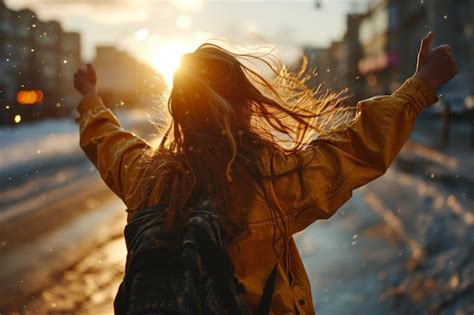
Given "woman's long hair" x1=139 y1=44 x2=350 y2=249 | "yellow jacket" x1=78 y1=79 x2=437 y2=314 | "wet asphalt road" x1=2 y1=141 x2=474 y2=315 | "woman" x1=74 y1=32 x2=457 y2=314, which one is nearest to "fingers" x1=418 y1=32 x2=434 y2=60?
"woman" x1=74 y1=32 x2=457 y2=314

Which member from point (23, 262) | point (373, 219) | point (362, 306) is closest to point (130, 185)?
point (362, 306)

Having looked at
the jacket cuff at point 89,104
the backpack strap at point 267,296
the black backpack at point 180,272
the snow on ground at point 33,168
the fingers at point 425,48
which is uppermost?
the fingers at point 425,48

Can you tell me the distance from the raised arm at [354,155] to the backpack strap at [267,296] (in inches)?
6.9

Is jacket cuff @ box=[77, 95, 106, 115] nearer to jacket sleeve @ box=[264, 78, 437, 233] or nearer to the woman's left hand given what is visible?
the woman's left hand

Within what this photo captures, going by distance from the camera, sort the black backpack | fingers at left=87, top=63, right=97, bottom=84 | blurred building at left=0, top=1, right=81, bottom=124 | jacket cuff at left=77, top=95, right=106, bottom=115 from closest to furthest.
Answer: the black backpack, jacket cuff at left=77, top=95, right=106, bottom=115, fingers at left=87, top=63, right=97, bottom=84, blurred building at left=0, top=1, right=81, bottom=124

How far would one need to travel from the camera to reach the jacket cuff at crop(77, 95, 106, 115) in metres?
2.75

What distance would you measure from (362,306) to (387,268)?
133 centimetres

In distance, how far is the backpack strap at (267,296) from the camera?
2.04 metres

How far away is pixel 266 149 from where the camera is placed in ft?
7.02

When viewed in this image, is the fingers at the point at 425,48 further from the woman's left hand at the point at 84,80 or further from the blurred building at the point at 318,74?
the woman's left hand at the point at 84,80

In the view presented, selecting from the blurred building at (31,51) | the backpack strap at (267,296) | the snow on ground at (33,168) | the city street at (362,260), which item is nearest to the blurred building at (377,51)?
the blurred building at (31,51)

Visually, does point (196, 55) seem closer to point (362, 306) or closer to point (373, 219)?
point (362, 306)

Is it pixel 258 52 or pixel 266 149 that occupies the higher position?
pixel 258 52

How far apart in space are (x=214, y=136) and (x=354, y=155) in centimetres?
42
